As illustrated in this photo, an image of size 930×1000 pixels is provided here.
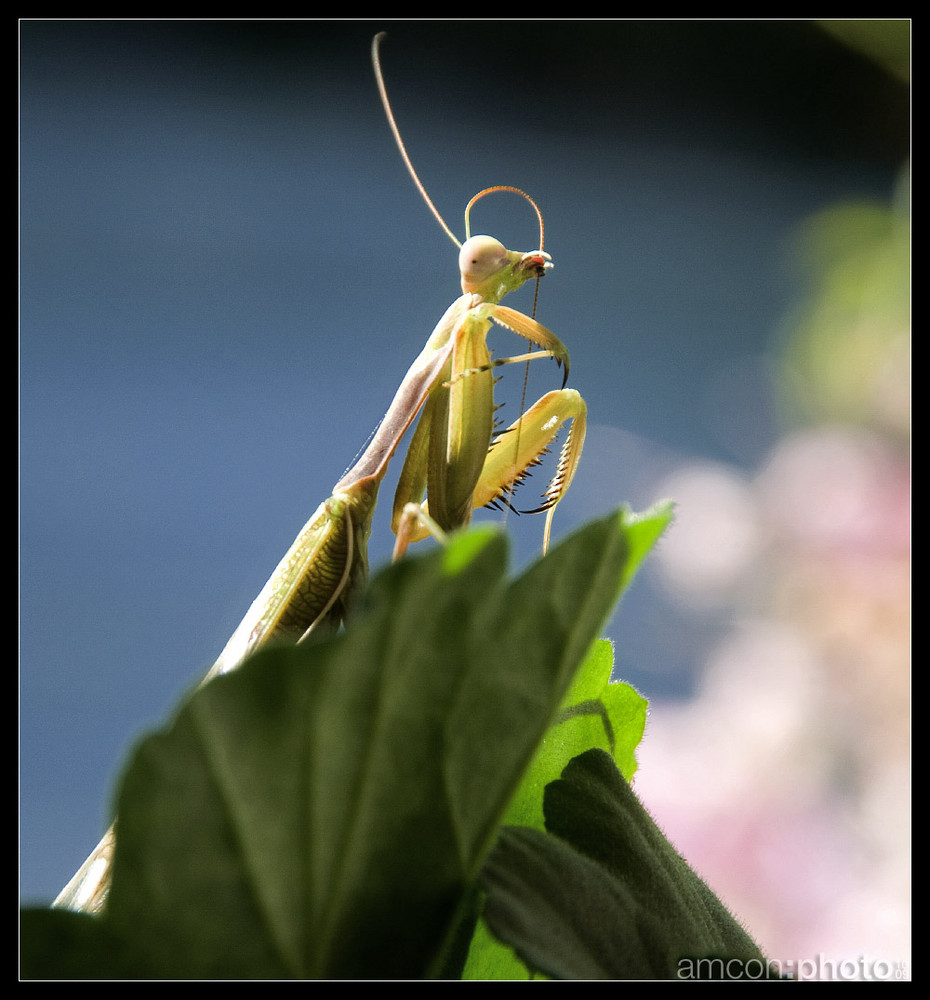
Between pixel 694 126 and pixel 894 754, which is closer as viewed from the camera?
pixel 894 754

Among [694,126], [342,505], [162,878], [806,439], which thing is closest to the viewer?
[162,878]

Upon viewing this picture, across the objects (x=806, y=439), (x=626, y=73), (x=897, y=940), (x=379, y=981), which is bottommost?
(x=897, y=940)

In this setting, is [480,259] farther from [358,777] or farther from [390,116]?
[358,777]

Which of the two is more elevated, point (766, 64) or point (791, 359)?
point (766, 64)

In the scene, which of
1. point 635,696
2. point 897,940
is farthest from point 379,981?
point 897,940

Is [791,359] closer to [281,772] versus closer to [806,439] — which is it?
[806,439]

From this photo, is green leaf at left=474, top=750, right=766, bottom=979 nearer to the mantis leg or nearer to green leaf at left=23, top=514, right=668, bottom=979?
green leaf at left=23, top=514, right=668, bottom=979

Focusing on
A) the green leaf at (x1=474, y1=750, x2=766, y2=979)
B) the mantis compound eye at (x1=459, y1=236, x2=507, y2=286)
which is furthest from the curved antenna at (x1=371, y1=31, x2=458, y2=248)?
the green leaf at (x1=474, y1=750, x2=766, y2=979)
